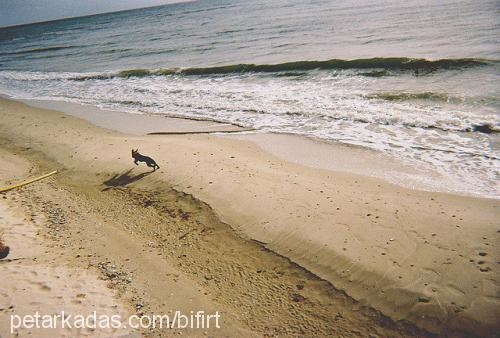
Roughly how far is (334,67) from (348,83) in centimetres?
310

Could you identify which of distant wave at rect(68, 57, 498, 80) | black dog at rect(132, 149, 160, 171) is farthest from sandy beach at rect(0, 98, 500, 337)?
distant wave at rect(68, 57, 498, 80)

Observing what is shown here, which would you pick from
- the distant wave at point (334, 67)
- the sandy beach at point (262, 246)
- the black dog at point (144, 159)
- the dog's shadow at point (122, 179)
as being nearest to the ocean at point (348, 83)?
the distant wave at point (334, 67)

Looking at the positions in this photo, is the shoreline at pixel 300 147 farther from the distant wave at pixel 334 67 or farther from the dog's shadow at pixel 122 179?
the distant wave at pixel 334 67

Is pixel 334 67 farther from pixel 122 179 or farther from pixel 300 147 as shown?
pixel 122 179

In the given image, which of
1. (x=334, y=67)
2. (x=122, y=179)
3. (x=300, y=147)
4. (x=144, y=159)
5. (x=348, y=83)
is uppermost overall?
(x=334, y=67)

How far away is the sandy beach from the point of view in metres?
4.14

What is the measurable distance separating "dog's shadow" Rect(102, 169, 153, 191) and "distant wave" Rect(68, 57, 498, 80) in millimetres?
13184

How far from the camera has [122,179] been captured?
26.5 feet

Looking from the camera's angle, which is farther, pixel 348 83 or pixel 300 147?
pixel 348 83

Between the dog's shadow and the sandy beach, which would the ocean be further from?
the dog's shadow

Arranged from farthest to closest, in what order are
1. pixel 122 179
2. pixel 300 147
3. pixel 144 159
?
pixel 300 147, pixel 122 179, pixel 144 159

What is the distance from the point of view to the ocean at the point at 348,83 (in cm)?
881

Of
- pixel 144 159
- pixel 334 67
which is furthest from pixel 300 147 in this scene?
pixel 334 67

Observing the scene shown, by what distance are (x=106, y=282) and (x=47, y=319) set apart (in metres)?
0.94
